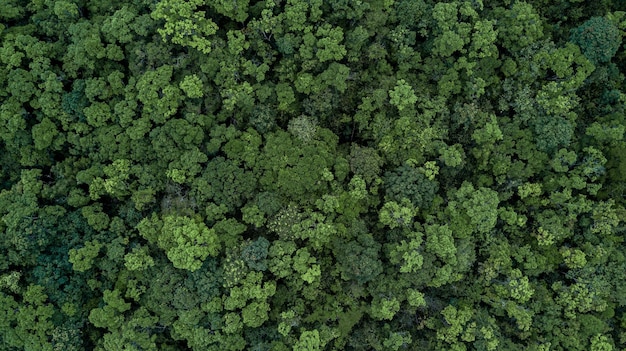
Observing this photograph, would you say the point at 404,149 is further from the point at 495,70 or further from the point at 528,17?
the point at 528,17

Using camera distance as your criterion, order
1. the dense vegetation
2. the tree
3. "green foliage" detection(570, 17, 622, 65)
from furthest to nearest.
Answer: "green foliage" detection(570, 17, 622, 65) → the tree → the dense vegetation

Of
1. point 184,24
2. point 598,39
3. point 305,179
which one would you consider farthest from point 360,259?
point 598,39

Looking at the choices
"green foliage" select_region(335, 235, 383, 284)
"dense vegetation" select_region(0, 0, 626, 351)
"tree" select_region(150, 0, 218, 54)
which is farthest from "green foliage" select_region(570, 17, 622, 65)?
"tree" select_region(150, 0, 218, 54)

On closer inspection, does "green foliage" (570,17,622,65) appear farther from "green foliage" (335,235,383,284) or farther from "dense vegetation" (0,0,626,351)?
"green foliage" (335,235,383,284)

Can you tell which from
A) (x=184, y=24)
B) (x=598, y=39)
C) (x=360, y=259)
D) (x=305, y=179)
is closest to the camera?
A: (x=360, y=259)

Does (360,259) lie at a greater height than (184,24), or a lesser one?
lesser

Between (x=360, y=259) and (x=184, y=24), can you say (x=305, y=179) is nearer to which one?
(x=360, y=259)

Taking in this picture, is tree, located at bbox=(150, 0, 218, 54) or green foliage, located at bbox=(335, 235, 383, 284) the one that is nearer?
green foliage, located at bbox=(335, 235, 383, 284)

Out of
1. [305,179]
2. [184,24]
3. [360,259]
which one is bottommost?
[360,259]

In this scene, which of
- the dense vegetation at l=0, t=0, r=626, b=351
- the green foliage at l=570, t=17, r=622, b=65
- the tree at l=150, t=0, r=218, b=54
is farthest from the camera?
the green foliage at l=570, t=17, r=622, b=65
